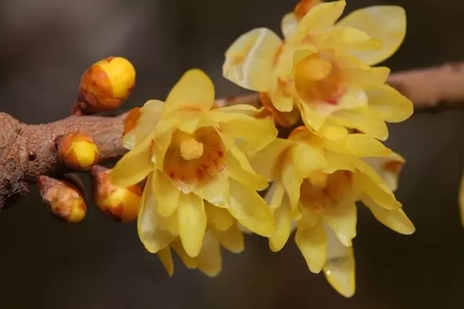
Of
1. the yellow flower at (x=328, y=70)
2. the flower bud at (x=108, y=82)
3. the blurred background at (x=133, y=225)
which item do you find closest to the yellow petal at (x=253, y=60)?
the yellow flower at (x=328, y=70)

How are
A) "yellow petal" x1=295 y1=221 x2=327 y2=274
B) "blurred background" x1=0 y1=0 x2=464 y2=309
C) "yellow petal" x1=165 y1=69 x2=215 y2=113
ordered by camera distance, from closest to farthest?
"yellow petal" x1=165 y1=69 x2=215 y2=113, "yellow petal" x1=295 y1=221 x2=327 y2=274, "blurred background" x1=0 y1=0 x2=464 y2=309

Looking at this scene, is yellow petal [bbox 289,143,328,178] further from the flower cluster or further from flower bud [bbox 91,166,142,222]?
flower bud [bbox 91,166,142,222]

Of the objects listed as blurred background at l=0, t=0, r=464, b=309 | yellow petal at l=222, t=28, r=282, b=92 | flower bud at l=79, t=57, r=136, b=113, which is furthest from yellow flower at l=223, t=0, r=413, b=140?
blurred background at l=0, t=0, r=464, b=309

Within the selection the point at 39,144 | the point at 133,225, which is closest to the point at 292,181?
the point at 39,144

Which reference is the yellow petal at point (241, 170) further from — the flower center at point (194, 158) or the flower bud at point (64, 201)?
the flower bud at point (64, 201)

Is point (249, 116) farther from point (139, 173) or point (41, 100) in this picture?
point (41, 100)
